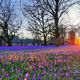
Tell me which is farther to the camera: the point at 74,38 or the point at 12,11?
the point at 74,38

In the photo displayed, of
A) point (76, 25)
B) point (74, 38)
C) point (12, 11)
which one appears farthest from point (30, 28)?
point (76, 25)

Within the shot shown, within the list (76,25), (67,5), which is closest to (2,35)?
(76,25)

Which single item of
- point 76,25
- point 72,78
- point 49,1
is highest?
point 49,1

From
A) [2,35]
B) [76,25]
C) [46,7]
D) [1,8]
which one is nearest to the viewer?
[46,7]

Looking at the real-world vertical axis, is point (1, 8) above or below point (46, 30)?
above

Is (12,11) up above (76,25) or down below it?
above

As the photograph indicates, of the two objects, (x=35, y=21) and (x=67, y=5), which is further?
(x=35, y=21)

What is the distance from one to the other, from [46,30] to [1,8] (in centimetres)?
1364

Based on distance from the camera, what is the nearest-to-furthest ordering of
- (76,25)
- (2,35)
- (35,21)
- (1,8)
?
(76,25), (1,8), (35,21), (2,35)

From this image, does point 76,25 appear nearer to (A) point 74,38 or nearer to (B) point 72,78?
(A) point 74,38

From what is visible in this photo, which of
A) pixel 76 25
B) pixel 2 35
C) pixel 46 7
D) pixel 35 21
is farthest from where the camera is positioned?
pixel 2 35

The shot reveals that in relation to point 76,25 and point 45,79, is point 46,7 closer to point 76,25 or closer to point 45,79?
point 76,25

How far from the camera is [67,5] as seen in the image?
3806 centimetres

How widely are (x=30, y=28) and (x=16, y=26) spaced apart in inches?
147
